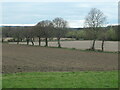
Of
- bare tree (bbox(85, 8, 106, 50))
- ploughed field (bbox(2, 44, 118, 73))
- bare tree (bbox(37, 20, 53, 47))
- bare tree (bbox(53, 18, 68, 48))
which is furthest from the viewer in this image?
bare tree (bbox(37, 20, 53, 47))

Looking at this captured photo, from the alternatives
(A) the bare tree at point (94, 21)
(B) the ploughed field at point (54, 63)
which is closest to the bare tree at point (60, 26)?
(A) the bare tree at point (94, 21)

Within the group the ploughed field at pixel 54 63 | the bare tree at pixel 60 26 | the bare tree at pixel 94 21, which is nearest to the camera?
the ploughed field at pixel 54 63

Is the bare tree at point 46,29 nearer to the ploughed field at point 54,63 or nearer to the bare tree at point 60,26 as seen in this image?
the bare tree at point 60,26

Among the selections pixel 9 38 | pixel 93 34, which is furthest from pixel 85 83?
pixel 9 38

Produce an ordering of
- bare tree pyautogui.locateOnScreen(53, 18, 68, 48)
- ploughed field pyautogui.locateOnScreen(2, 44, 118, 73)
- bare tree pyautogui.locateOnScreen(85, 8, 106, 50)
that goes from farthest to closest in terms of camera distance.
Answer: bare tree pyautogui.locateOnScreen(53, 18, 68, 48) < bare tree pyautogui.locateOnScreen(85, 8, 106, 50) < ploughed field pyautogui.locateOnScreen(2, 44, 118, 73)

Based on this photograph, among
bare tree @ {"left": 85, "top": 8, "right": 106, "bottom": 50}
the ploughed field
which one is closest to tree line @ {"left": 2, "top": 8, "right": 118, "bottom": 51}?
bare tree @ {"left": 85, "top": 8, "right": 106, "bottom": 50}

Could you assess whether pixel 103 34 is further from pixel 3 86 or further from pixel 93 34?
pixel 3 86

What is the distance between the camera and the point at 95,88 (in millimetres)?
7406

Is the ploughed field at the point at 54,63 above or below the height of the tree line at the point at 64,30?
below

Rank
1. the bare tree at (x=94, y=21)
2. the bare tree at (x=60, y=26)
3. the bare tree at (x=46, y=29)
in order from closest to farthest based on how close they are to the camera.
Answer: the bare tree at (x=94, y=21) < the bare tree at (x=60, y=26) < the bare tree at (x=46, y=29)

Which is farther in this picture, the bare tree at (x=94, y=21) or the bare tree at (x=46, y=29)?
the bare tree at (x=46, y=29)

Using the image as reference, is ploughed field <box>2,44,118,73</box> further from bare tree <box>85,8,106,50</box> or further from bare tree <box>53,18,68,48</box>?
bare tree <box>53,18,68,48</box>

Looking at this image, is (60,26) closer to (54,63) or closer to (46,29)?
(46,29)

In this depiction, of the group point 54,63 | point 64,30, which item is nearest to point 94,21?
point 64,30
